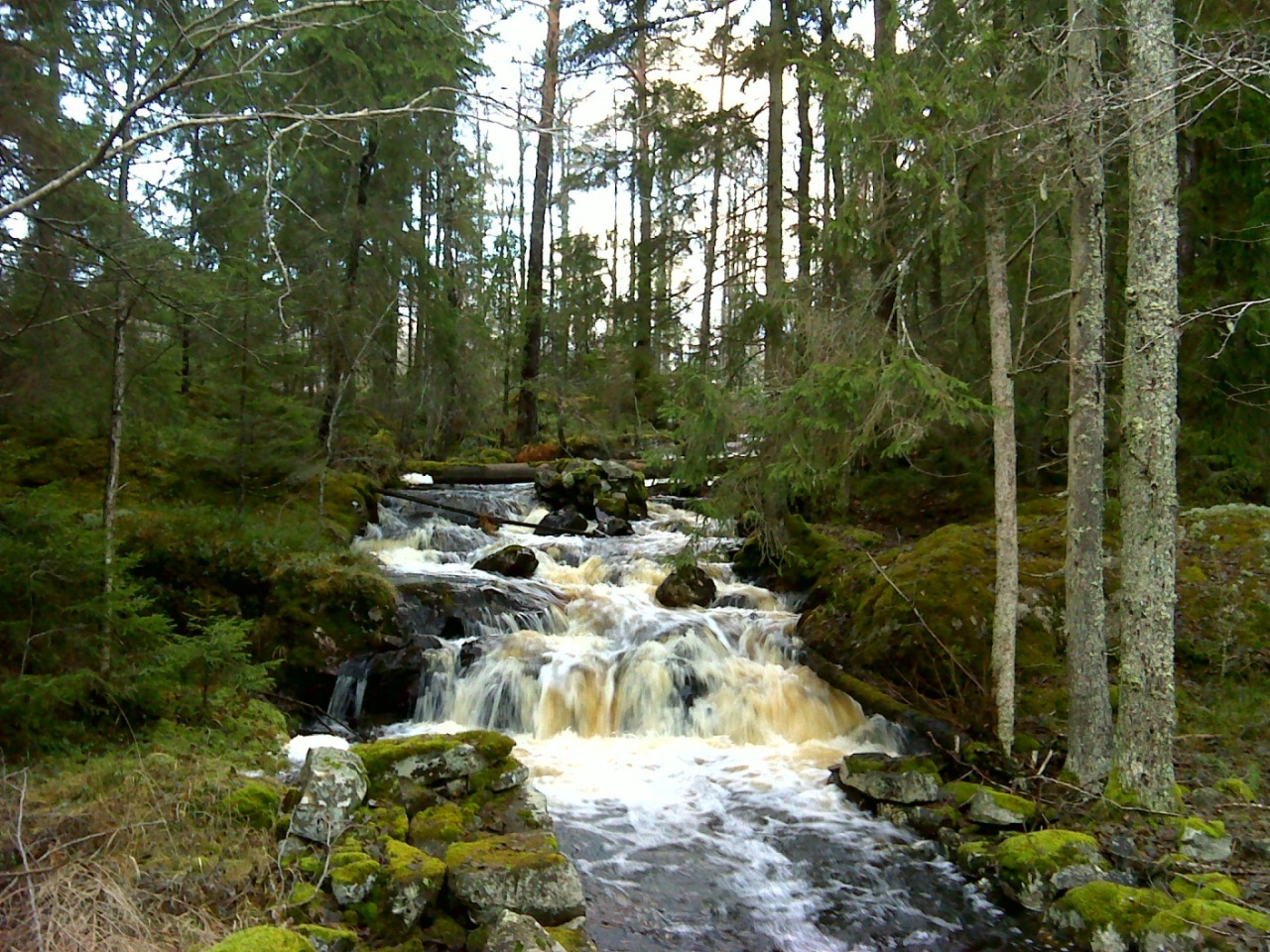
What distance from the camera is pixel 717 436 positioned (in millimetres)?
8742

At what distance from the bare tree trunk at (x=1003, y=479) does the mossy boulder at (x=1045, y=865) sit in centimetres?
143

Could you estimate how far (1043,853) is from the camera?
19.3ft

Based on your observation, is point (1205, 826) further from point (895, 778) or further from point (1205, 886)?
point (895, 778)

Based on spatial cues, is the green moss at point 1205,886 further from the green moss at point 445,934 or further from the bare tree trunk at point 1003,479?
the green moss at point 445,934

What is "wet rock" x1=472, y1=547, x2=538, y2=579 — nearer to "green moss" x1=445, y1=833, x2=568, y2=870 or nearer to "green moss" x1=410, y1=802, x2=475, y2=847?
"green moss" x1=410, y1=802, x2=475, y2=847

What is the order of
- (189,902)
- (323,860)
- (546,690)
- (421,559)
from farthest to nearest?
(421,559)
(546,690)
(323,860)
(189,902)

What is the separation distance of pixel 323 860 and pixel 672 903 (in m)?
2.50

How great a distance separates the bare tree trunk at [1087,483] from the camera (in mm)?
6711

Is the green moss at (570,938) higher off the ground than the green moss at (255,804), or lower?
lower

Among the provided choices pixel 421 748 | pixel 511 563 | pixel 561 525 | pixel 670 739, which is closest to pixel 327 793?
pixel 421 748

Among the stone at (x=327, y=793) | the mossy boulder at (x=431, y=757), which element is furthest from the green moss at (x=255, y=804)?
the mossy boulder at (x=431, y=757)

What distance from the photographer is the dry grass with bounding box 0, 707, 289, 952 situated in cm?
363

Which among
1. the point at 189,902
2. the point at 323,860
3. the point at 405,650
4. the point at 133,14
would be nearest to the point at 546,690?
the point at 405,650

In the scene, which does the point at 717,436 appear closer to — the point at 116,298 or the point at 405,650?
the point at 405,650
